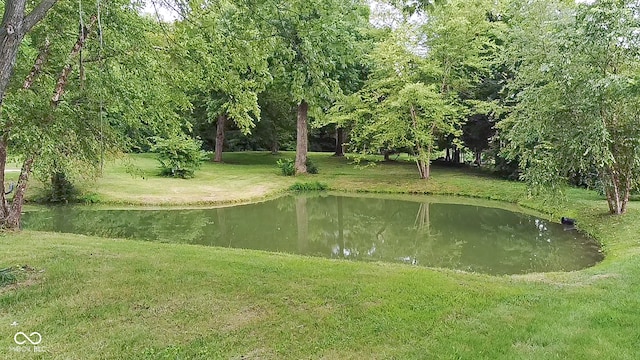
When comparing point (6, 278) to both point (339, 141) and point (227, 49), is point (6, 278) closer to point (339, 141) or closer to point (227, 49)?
point (227, 49)

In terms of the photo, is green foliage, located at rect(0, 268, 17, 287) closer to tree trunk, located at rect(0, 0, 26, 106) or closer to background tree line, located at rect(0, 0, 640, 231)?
background tree line, located at rect(0, 0, 640, 231)

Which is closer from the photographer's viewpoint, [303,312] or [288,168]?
[303,312]

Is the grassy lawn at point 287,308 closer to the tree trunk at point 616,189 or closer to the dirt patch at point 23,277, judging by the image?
the dirt patch at point 23,277

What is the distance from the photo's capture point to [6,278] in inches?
189

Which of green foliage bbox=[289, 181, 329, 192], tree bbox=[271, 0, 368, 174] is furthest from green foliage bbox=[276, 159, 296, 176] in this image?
tree bbox=[271, 0, 368, 174]

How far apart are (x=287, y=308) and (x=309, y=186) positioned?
1510cm

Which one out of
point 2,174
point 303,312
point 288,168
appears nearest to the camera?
point 303,312

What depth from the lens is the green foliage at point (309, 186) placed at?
19109mm

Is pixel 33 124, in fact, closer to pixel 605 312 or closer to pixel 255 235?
pixel 255 235

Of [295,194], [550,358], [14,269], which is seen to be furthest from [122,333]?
[295,194]

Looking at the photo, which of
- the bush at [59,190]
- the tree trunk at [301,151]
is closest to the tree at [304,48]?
the bush at [59,190]

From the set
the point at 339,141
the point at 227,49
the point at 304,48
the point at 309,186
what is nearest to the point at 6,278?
the point at 227,49

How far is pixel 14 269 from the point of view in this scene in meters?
5.13

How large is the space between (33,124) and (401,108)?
49.2ft
